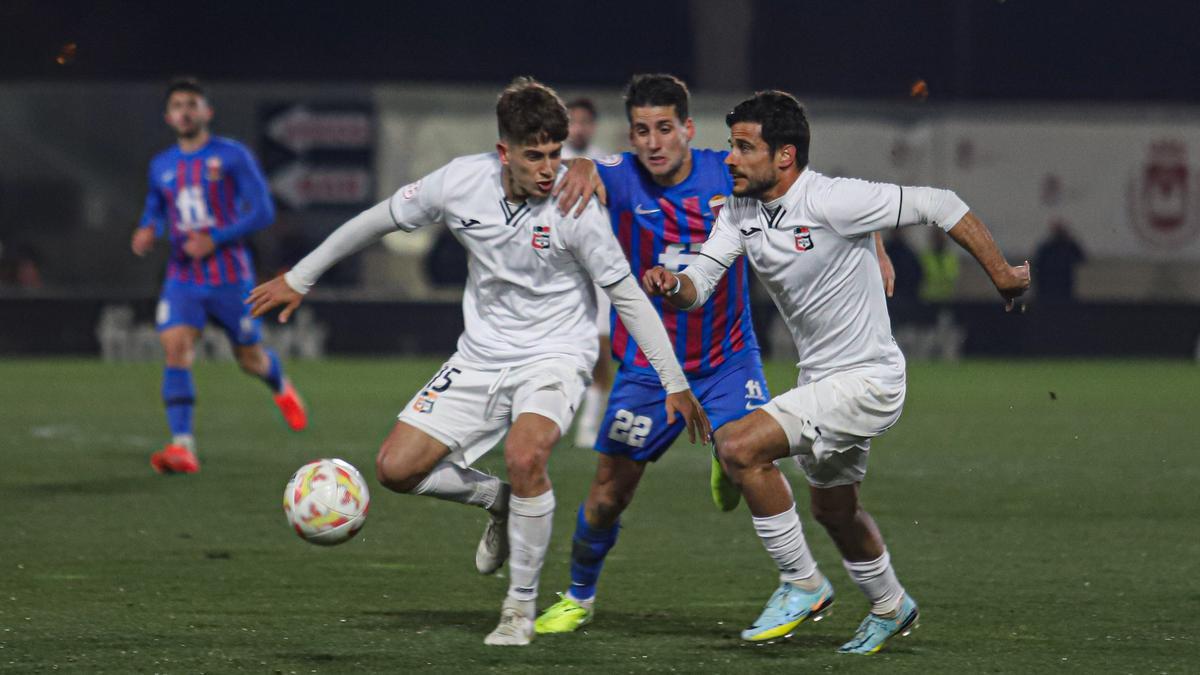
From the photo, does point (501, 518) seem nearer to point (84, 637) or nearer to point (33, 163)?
point (84, 637)

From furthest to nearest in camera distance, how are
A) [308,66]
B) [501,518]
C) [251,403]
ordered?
1. [308,66]
2. [251,403]
3. [501,518]

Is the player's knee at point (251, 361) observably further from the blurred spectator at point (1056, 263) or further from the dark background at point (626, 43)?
the dark background at point (626, 43)

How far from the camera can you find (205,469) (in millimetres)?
10609

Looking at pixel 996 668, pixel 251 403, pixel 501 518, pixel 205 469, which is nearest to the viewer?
pixel 996 668

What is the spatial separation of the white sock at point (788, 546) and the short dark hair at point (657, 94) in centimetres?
157

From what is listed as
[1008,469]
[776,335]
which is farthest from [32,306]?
[1008,469]

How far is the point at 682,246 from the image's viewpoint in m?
6.60

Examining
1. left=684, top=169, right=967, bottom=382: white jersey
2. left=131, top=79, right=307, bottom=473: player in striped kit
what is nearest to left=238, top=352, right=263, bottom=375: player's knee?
left=131, top=79, right=307, bottom=473: player in striped kit

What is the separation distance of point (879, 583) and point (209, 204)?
6.01 meters

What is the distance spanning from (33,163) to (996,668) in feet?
67.4

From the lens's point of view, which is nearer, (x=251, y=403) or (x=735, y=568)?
(x=735, y=568)

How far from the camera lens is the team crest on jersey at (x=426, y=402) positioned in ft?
20.4

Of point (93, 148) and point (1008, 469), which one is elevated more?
point (93, 148)

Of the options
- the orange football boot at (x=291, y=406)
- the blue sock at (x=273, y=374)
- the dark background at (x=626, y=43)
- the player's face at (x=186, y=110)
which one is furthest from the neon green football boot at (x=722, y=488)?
the dark background at (x=626, y=43)
